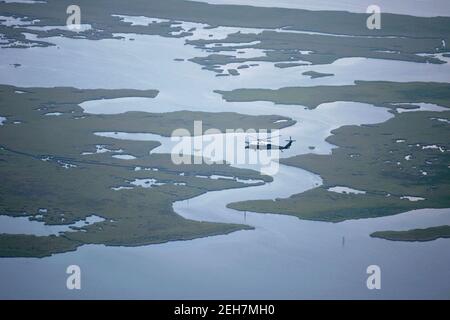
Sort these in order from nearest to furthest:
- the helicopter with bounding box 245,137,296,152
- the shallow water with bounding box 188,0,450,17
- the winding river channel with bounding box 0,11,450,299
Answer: the winding river channel with bounding box 0,11,450,299
the helicopter with bounding box 245,137,296,152
the shallow water with bounding box 188,0,450,17

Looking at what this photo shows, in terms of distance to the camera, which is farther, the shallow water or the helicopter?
the shallow water

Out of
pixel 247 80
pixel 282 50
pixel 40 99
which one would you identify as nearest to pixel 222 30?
pixel 282 50

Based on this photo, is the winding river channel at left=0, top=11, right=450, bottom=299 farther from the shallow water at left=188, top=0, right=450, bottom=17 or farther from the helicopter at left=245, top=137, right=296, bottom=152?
the shallow water at left=188, top=0, right=450, bottom=17

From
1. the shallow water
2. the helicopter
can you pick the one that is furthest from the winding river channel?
the shallow water

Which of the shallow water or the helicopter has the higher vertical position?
the shallow water

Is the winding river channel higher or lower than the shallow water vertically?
lower

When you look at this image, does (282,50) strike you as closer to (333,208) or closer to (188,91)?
(188,91)

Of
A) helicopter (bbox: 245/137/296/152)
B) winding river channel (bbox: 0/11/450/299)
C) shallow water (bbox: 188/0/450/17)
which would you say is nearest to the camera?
winding river channel (bbox: 0/11/450/299)

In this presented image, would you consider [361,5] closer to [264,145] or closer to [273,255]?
[264,145]

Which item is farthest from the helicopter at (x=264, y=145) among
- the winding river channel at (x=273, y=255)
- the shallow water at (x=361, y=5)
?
the shallow water at (x=361, y=5)

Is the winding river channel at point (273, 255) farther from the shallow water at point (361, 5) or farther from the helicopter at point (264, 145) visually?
the shallow water at point (361, 5)

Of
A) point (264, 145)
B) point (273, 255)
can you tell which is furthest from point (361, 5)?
point (273, 255)

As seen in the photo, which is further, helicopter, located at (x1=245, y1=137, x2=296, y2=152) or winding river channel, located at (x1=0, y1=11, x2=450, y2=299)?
helicopter, located at (x1=245, y1=137, x2=296, y2=152)
